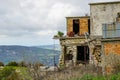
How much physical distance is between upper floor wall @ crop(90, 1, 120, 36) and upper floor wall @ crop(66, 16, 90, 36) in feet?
7.34

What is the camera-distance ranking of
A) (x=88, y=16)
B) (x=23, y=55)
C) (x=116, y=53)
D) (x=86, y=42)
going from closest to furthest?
(x=23, y=55) < (x=116, y=53) < (x=86, y=42) < (x=88, y=16)

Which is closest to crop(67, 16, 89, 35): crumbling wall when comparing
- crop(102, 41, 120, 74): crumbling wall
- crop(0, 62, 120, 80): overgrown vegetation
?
crop(0, 62, 120, 80): overgrown vegetation

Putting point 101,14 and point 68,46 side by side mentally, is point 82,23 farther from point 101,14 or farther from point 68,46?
point 101,14

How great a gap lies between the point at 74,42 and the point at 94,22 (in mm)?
3247

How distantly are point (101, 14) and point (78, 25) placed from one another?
4914mm

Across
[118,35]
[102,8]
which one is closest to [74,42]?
[102,8]

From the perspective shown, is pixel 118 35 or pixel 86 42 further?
pixel 86 42

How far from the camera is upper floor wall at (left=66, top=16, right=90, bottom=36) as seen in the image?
160 ft

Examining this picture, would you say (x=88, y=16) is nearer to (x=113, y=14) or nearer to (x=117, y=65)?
(x=113, y=14)

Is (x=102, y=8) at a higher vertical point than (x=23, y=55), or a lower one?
higher

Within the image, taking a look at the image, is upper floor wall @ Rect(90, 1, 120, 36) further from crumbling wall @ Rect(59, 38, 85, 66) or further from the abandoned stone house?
crumbling wall @ Rect(59, 38, 85, 66)

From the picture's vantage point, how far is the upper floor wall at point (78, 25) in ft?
160

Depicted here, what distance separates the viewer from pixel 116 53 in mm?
26453

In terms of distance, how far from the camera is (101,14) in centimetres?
4559
